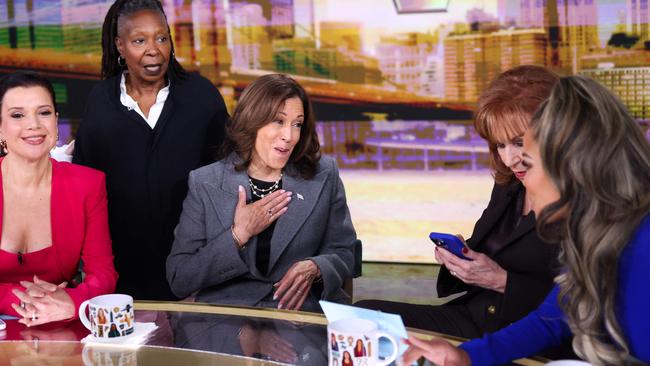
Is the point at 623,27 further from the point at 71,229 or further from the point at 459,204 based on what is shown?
the point at 71,229

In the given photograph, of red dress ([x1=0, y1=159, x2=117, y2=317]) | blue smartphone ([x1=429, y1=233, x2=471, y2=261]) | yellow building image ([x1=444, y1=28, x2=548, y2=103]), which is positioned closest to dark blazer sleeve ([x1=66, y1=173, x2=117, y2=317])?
red dress ([x1=0, y1=159, x2=117, y2=317])

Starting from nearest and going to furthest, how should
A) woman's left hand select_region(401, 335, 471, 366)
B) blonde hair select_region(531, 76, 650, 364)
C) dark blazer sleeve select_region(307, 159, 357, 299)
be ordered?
blonde hair select_region(531, 76, 650, 364) < woman's left hand select_region(401, 335, 471, 366) < dark blazer sleeve select_region(307, 159, 357, 299)

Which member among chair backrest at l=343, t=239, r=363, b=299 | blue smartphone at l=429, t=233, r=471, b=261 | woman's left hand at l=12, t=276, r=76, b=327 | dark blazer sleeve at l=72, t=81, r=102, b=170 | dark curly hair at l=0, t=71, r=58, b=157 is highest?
dark curly hair at l=0, t=71, r=58, b=157

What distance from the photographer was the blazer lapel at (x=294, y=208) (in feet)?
8.06

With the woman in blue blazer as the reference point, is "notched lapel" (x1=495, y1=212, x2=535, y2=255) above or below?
below

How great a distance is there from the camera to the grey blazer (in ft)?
7.83

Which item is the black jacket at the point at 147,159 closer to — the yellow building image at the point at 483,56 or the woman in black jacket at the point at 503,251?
the woman in black jacket at the point at 503,251

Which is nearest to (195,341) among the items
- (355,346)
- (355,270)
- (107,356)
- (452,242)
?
(107,356)

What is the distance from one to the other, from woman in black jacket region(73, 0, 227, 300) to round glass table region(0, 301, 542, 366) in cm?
98

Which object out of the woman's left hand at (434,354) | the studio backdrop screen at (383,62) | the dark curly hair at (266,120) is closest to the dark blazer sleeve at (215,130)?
the dark curly hair at (266,120)

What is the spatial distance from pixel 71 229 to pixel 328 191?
2.60 ft

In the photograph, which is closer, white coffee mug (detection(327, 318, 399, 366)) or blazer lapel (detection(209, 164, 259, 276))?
white coffee mug (detection(327, 318, 399, 366))

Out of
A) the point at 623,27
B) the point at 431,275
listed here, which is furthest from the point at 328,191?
the point at 623,27

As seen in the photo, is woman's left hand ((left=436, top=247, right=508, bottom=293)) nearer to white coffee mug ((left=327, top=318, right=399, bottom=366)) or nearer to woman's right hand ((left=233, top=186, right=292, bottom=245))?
woman's right hand ((left=233, top=186, right=292, bottom=245))
